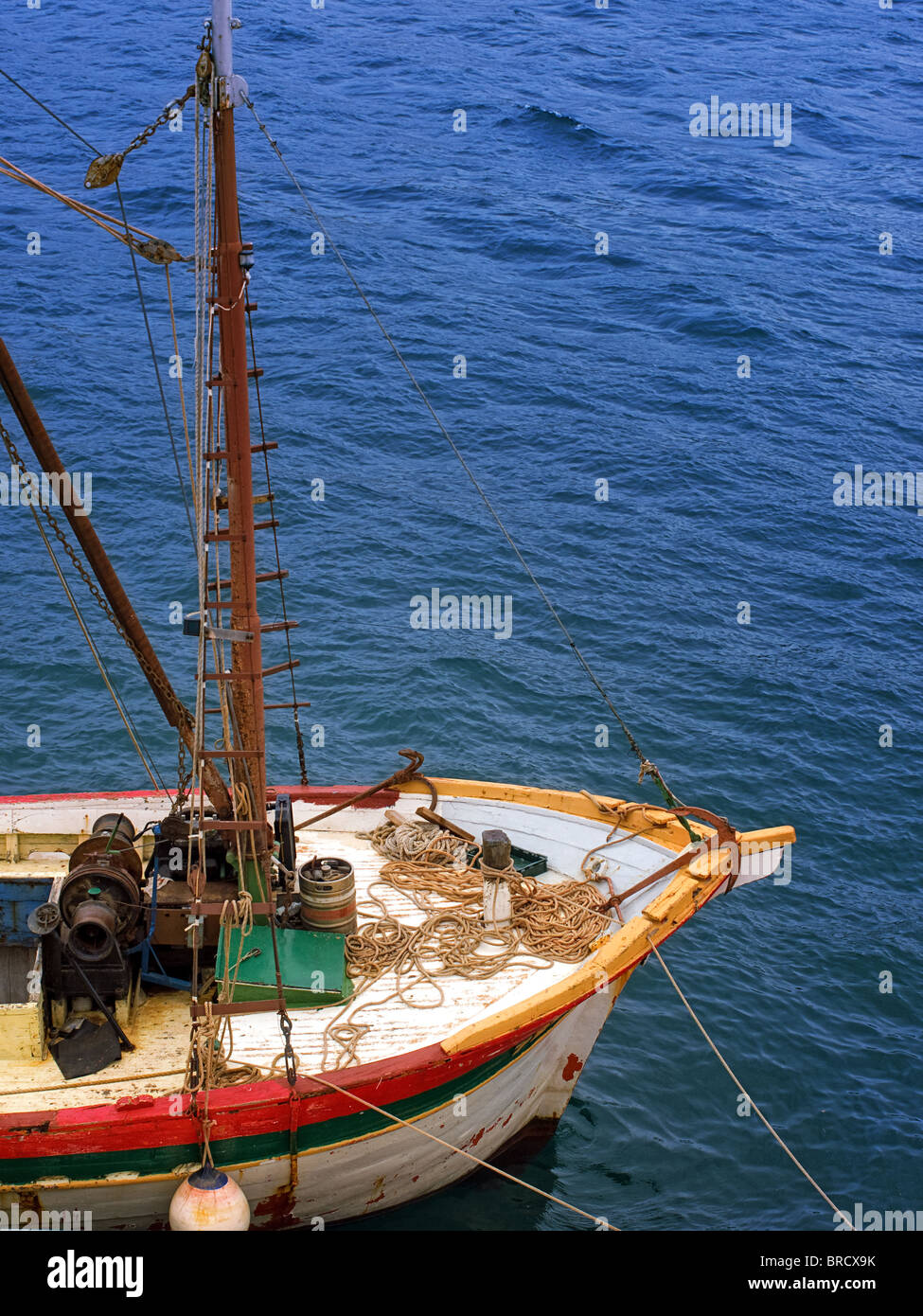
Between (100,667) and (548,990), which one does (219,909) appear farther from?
(548,990)

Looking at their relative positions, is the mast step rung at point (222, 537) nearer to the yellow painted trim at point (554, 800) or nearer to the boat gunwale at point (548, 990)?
the boat gunwale at point (548, 990)

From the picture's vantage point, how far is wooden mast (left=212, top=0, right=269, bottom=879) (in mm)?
11477

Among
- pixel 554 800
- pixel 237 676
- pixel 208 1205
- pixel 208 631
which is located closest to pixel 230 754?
pixel 237 676

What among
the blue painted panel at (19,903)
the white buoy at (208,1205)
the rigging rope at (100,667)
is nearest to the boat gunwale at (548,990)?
the white buoy at (208,1205)

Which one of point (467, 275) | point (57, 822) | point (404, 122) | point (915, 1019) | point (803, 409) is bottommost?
point (915, 1019)

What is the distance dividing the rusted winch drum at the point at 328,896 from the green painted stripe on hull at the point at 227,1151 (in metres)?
2.14

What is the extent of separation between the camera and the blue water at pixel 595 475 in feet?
58.8

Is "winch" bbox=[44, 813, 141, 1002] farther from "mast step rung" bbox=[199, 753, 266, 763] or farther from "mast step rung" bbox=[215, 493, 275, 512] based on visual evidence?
"mast step rung" bbox=[215, 493, 275, 512]

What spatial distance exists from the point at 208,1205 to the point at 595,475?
865 inches

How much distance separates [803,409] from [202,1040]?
1048 inches

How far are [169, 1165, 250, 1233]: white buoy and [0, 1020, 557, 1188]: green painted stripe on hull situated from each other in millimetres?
291

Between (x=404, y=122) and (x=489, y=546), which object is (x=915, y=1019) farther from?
(x=404, y=122)

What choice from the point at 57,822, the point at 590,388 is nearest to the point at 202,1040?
the point at 57,822

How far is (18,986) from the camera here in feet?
50.7
